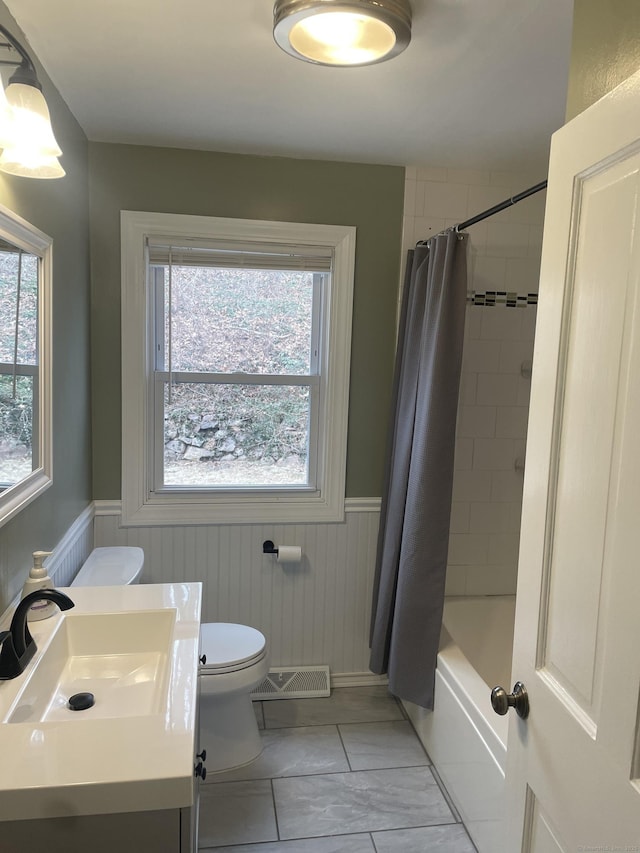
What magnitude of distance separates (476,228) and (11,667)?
2.47 metres

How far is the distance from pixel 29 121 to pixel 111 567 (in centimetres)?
155

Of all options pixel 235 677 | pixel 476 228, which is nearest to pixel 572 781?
pixel 235 677

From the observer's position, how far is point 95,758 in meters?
1.10

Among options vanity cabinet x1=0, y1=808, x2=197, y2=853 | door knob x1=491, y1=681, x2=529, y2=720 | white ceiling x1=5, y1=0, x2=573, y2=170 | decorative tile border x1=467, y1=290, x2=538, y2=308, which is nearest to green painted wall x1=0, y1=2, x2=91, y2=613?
white ceiling x1=5, y1=0, x2=573, y2=170

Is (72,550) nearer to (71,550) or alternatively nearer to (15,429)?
(71,550)

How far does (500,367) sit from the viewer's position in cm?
285

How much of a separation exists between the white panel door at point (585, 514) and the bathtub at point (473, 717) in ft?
2.31

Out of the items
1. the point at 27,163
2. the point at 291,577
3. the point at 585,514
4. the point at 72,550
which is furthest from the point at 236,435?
the point at 585,514

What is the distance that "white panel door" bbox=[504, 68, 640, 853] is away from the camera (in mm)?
895

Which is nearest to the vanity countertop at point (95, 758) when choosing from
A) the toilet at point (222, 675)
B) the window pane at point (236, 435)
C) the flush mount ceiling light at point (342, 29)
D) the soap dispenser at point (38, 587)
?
the soap dispenser at point (38, 587)

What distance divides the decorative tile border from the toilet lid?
1.76 m

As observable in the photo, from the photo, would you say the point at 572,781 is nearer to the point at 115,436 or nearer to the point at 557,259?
the point at 557,259

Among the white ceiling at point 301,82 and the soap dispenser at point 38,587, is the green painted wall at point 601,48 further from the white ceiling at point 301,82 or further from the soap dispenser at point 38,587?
the soap dispenser at point 38,587

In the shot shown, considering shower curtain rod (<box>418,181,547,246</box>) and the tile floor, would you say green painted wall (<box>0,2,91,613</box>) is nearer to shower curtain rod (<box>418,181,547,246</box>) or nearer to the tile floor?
the tile floor
